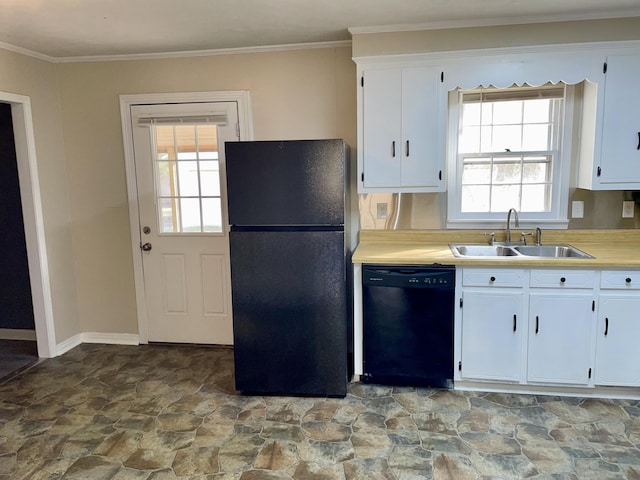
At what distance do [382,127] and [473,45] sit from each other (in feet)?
2.57

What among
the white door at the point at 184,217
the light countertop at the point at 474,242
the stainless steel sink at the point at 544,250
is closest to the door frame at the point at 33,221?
the white door at the point at 184,217

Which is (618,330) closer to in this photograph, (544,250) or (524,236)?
(544,250)

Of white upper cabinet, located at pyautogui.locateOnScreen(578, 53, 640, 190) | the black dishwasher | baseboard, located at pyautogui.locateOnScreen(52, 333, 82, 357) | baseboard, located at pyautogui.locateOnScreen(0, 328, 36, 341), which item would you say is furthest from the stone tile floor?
white upper cabinet, located at pyautogui.locateOnScreen(578, 53, 640, 190)

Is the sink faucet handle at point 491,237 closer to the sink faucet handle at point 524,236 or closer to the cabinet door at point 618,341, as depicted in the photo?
the sink faucet handle at point 524,236

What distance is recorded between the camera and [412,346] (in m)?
2.96

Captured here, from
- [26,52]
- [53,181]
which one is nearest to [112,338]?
[53,181]

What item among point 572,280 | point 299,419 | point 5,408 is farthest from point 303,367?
point 5,408

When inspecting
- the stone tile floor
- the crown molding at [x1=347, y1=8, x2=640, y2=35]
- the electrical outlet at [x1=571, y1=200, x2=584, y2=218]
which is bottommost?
the stone tile floor

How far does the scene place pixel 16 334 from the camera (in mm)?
4230

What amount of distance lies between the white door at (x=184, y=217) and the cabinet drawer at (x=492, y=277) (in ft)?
6.40

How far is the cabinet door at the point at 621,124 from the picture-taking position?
113 inches

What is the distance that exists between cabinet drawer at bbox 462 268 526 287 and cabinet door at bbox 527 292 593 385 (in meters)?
0.14

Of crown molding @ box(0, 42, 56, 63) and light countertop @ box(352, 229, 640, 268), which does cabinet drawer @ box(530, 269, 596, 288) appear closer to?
light countertop @ box(352, 229, 640, 268)

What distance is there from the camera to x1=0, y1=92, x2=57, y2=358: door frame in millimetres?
3471
